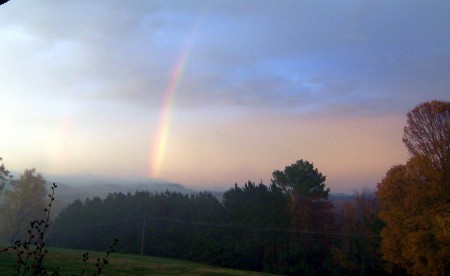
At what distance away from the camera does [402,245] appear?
23656 millimetres

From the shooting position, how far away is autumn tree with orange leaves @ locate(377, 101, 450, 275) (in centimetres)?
2186

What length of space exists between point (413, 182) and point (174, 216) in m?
25.3

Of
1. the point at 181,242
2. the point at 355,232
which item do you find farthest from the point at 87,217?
the point at 355,232

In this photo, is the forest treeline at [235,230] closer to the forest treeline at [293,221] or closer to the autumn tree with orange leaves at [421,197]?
the forest treeline at [293,221]

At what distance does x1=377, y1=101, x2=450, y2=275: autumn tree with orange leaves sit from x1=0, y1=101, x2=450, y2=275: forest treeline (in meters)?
0.05

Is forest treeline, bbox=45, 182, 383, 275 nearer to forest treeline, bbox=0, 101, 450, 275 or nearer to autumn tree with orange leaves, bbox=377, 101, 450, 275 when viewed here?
forest treeline, bbox=0, 101, 450, 275

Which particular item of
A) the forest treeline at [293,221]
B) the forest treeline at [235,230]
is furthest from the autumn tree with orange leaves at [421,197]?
the forest treeline at [235,230]

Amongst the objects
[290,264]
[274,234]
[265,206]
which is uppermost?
Result: [265,206]

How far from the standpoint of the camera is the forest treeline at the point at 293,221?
2286cm

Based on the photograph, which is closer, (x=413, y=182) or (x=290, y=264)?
(x=413, y=182)

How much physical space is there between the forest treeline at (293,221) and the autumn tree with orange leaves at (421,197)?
0.18ft

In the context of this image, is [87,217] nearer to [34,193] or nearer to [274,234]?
[34,193]

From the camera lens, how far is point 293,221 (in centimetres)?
3812

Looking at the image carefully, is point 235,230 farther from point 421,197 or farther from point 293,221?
point 421,197
